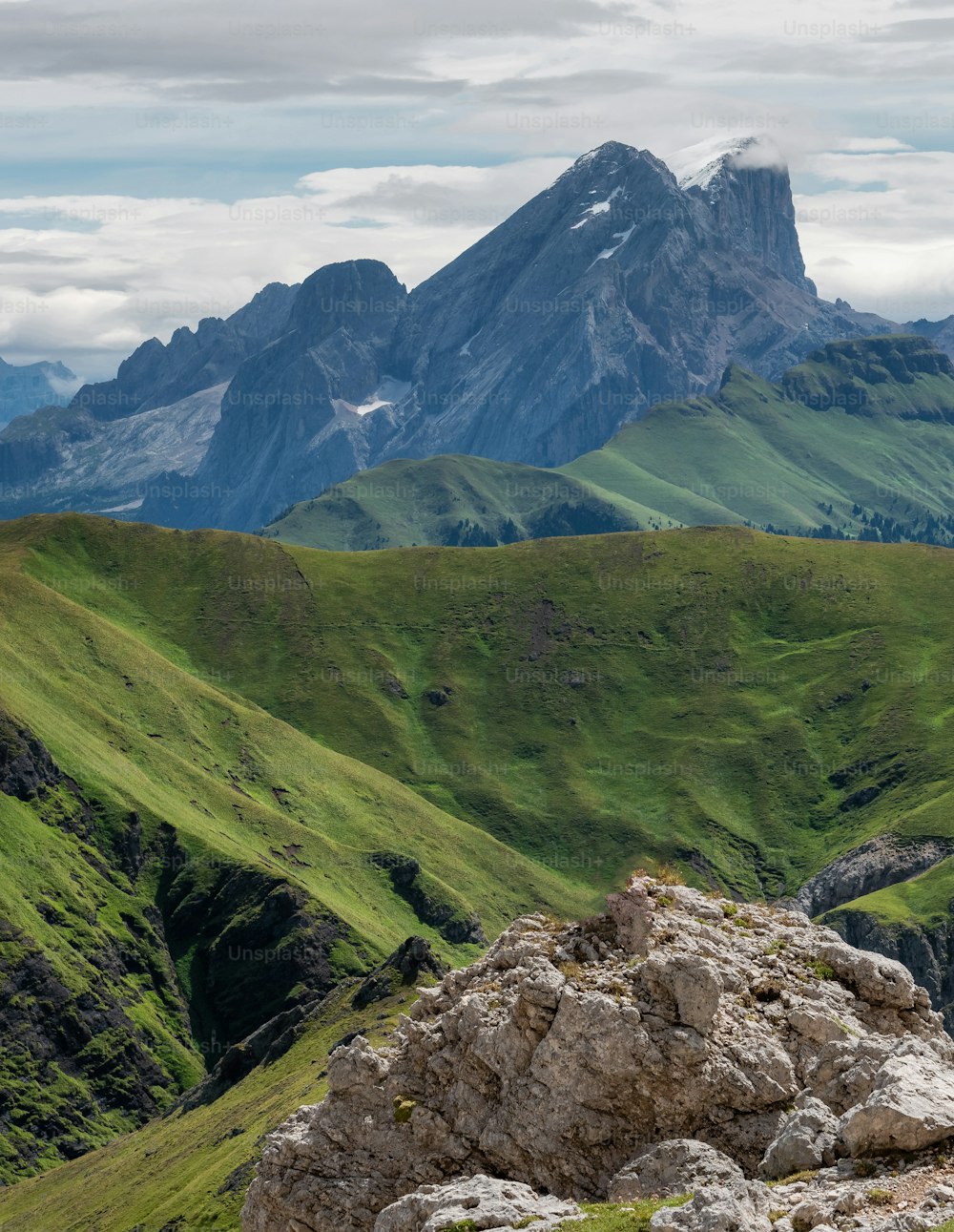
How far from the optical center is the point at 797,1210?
35.0 meters

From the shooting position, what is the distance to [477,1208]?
126 ft

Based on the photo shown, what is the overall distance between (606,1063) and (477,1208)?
5.72 meters

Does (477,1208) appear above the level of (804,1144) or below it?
below

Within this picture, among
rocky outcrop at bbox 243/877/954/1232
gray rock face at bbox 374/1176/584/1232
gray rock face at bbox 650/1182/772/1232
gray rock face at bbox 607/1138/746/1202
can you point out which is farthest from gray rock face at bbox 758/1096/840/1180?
gray rock face at bbox 374/1176/584/1232

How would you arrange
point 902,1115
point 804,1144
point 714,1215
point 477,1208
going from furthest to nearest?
point 804,1144 → point 477,1208 → point 902,1115 → point 714,1215

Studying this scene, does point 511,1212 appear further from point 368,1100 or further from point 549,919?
point 549,919

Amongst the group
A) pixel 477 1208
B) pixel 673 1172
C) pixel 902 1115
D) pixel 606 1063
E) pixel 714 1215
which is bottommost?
pixel 673 1172

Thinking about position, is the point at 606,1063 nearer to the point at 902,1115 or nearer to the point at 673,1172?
the point at 673,1172

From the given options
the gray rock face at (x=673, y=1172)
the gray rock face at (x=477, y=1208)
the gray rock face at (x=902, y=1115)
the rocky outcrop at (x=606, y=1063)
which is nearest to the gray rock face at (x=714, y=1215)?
the gray rock face at (x=477, y=1208)

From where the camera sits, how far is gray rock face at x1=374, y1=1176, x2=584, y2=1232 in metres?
37.5

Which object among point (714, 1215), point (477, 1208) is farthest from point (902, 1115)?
point (477, 1208)

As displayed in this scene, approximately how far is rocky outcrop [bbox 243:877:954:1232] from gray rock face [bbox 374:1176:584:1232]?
Result: 284cm

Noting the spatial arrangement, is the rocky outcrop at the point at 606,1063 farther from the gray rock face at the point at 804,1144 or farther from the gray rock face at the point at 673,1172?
the gray rock face at the point at 673,1172

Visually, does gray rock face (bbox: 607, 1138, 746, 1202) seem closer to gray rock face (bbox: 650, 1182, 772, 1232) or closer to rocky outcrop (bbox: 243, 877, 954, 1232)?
rocky outcrop (bbox: 243, 877, 954, 1232)
